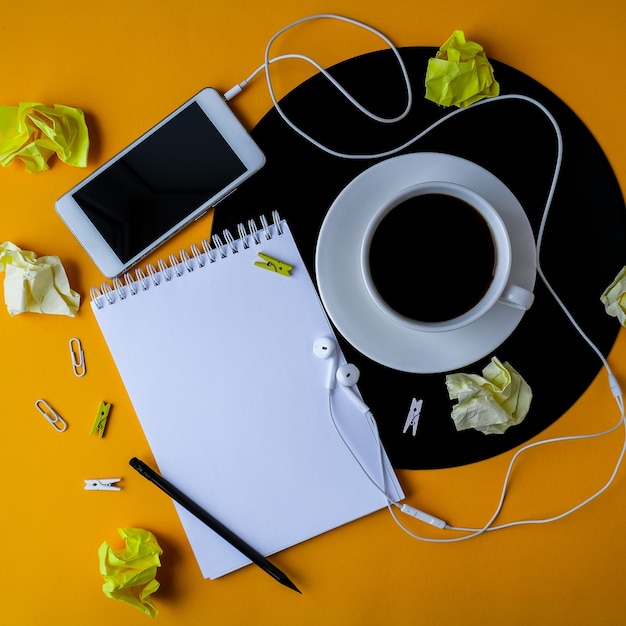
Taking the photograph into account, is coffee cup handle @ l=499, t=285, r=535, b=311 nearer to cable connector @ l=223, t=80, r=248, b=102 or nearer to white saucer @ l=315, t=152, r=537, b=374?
white saucer @ l=315, t=152, r=537, b=374

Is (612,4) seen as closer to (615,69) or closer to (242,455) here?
(615,69)

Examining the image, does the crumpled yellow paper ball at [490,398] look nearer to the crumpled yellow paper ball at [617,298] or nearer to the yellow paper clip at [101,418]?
the crumpled yellow paper ball at [617,298]

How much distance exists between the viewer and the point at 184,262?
0.82 meters

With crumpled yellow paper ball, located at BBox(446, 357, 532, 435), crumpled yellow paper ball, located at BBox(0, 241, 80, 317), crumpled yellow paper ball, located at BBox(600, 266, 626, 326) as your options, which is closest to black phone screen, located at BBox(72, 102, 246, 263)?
crumpled yellow paper ball, located at BBox(0, 241, 80, 317)

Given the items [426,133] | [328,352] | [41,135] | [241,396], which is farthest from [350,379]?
[41,135]

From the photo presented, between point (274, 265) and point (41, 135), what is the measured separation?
16.4 inches

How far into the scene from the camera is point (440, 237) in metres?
0.72

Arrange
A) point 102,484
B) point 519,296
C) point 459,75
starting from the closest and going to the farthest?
point 519,296
point 459,75
point 102,484

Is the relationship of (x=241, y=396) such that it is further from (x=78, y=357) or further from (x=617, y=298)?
(x=617, y=298)

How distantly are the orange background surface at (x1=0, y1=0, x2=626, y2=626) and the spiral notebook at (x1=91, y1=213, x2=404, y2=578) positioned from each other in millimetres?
41

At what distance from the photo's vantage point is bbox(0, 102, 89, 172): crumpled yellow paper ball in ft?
2.69

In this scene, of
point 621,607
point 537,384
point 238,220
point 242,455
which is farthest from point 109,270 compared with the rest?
point 621,607

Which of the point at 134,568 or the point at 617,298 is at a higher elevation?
the point at 617,298

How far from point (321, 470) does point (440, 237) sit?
39 centimetres
